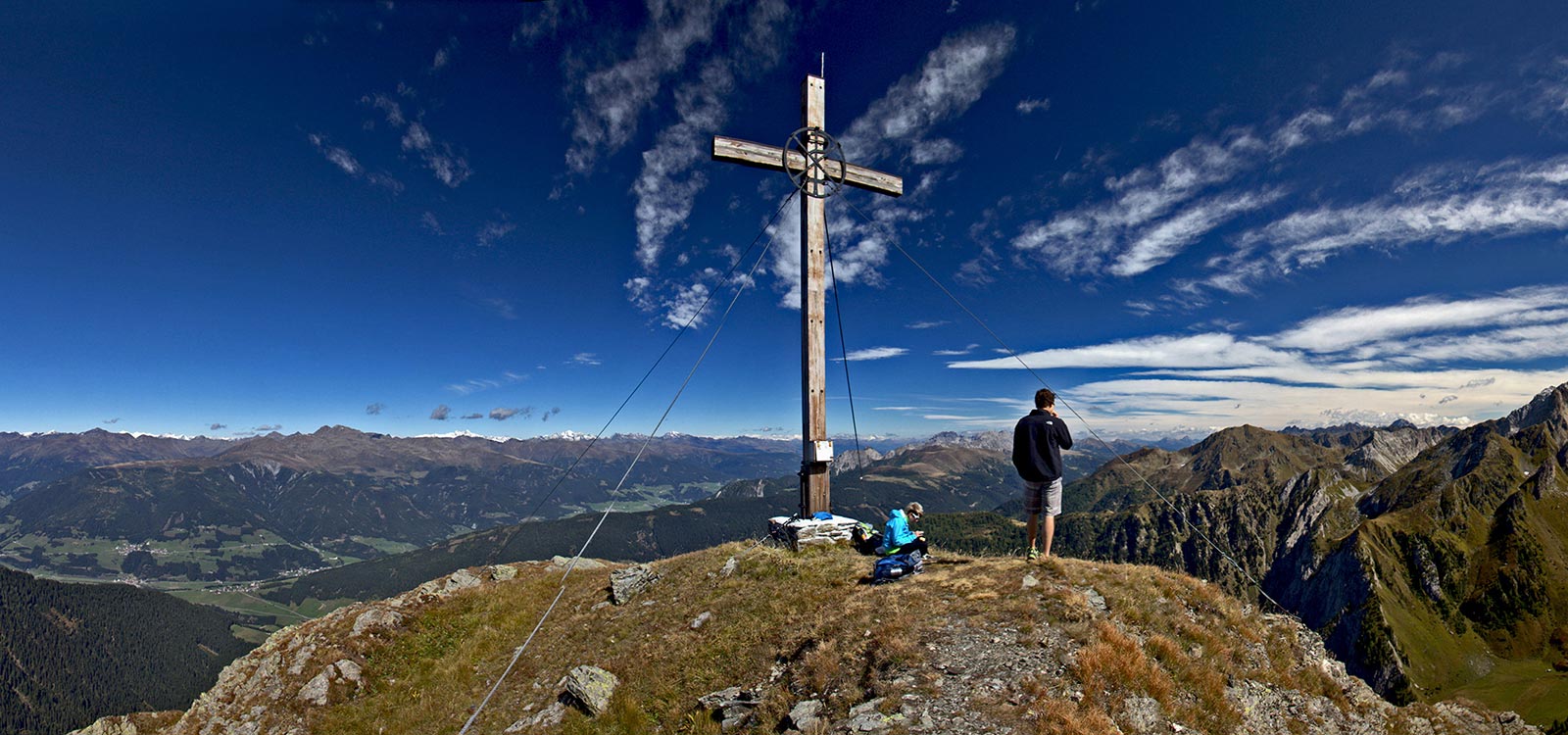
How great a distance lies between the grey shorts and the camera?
37.6ft

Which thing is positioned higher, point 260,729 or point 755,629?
point 755,629

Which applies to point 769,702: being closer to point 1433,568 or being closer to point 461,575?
point 461,575

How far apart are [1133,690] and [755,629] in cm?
632

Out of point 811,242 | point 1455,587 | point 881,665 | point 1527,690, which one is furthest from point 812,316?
point 1455,587

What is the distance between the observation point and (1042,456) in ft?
36.9

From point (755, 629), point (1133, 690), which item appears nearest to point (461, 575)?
point (755, 629)

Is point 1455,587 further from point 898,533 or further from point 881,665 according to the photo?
point 881,665

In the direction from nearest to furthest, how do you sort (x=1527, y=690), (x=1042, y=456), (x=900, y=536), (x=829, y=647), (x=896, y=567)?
(x=829, y=647) < (x=1042, y=456) < (x=896, y=567) < (x=900, y=536) < (x=1527, y=690)

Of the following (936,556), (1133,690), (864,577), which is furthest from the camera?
(936,556)

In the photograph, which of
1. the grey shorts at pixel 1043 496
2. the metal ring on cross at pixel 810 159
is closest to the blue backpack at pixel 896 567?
the grey shorts at pixel 1043 496

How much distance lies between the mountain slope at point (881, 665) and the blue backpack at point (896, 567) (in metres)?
0.36

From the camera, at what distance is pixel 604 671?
431 inches

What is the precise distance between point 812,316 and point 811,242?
6.59 ft

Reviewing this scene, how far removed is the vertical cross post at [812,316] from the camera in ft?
49.1
